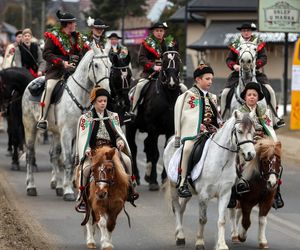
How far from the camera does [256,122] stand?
12336 millimetres

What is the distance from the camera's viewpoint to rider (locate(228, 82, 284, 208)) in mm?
12156

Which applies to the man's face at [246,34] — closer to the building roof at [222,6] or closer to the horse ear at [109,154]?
the horse ear at [109,154]

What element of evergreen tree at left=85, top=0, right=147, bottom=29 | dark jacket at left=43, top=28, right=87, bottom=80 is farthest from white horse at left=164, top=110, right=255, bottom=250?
evergreen tree at left=85, top=0, right=147, bottom=29

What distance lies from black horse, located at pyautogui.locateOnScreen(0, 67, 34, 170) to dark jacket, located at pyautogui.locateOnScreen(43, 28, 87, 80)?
157 inches

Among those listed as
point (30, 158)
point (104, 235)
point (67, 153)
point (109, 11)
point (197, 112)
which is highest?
point (109, 11)

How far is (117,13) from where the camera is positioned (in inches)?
3189

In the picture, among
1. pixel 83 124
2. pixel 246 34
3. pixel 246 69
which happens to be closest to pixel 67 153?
pixel 246 69

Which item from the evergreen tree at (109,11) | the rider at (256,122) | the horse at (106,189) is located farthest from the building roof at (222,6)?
the horse at (106,189)

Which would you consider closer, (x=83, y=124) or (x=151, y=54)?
(x=83, y=124)

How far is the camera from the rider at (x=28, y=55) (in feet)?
73.8

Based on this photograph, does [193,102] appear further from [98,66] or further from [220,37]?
[220,37]

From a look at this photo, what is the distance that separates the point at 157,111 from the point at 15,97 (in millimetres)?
4673

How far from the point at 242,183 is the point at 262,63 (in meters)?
6.09

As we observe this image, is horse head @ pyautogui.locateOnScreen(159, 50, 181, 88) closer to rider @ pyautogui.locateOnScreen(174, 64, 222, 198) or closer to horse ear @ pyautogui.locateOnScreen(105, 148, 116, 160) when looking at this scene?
rider @ pyautogui.locateOnScreen(174, 64, 222, 198)
